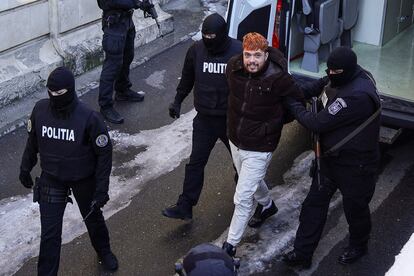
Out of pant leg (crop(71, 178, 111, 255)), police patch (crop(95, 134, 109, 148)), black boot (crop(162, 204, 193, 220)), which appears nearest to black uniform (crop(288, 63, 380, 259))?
black boot (crop(162, 204, 193, 220))

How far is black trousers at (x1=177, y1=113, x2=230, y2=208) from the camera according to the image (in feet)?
17.5

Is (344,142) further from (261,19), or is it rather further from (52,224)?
(261,19)

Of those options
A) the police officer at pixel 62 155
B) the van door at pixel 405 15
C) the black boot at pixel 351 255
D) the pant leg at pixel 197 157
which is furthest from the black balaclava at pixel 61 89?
the van door at pixel 405 15

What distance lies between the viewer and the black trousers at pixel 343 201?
4.63 metres

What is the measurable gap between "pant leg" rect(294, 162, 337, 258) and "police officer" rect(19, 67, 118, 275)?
1335 mm

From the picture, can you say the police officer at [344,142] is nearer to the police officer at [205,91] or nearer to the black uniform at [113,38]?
the police officer at [205,91]

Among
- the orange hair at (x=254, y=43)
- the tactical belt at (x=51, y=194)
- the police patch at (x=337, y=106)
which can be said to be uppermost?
the orange hair at (x=254, y=43)

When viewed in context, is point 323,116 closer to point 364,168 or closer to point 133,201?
point 364,168

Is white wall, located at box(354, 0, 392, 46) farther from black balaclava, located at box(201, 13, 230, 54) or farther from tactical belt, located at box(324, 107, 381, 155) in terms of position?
tactical belt, located at box(324, 107, 381, 155)

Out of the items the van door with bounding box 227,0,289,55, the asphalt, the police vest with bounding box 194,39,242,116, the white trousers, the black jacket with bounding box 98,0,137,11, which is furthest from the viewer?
the black jacket with bounding box 98,0,137,11

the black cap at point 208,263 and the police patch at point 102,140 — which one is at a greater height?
the black cap at point 208,263

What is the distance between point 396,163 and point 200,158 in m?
2.01

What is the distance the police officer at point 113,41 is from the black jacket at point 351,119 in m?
2.87

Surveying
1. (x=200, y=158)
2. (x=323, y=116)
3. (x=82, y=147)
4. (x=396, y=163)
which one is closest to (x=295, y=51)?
(x=396, y=163)
